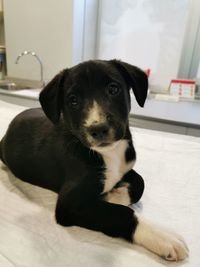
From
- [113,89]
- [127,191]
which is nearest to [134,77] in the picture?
[113,89]

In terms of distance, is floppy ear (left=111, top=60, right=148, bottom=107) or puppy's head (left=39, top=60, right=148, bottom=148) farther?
floppy ear (left=111, top=60, right=148, bottom=107)

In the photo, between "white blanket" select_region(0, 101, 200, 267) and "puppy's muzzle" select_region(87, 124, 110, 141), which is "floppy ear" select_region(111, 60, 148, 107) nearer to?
"puppy's muzzle" select_region(87, 124, 110, 141)

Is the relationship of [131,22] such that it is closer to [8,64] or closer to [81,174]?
[8,64]

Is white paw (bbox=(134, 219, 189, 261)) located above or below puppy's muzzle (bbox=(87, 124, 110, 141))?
below

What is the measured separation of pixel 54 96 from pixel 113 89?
0.17m

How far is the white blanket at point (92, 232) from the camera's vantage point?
0.59 m

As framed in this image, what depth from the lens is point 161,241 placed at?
24.4 inches

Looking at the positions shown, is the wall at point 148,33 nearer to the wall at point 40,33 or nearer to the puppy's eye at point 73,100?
the wall at point 40,33

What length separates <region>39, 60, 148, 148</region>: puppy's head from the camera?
654 millimetres

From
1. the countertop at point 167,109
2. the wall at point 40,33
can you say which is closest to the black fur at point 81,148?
the countertop at point 167,109

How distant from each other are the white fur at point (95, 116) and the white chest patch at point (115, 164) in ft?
0.42

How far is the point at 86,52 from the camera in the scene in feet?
8.38

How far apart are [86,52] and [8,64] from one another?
880mm

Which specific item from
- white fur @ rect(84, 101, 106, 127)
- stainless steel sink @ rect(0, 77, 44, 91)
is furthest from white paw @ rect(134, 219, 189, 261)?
stainless steel sink @ rect(0, 77, 44, 91)
